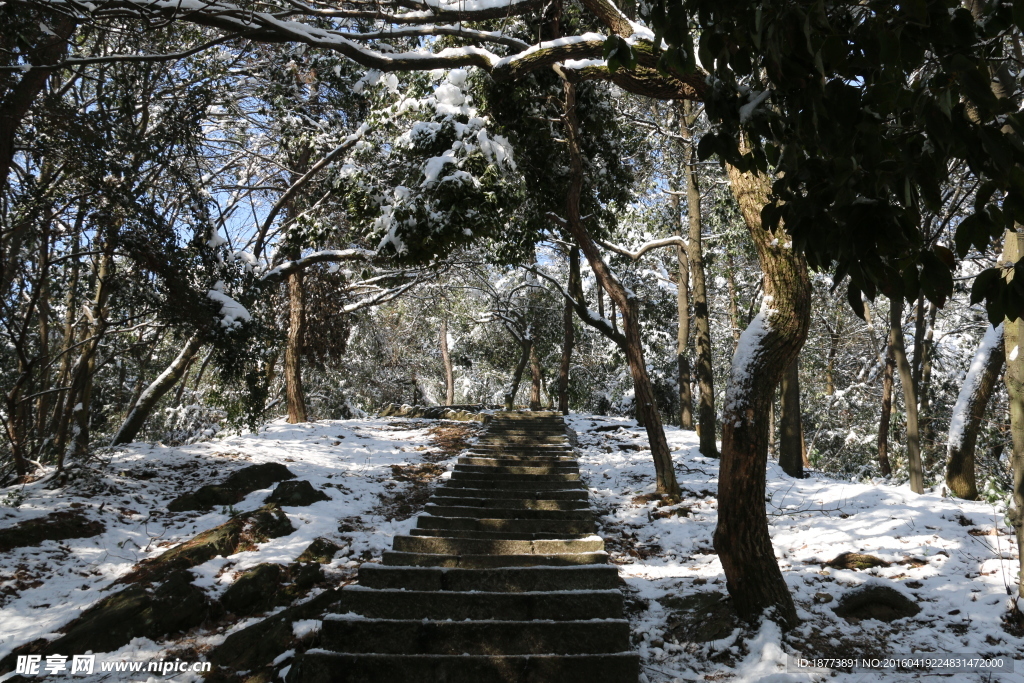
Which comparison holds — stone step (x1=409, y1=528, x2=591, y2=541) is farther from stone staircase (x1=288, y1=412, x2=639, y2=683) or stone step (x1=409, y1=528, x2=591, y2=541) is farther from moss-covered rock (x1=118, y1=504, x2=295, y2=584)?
moss-covered rock (x1=118, y1=504, x2=295, y2=584)

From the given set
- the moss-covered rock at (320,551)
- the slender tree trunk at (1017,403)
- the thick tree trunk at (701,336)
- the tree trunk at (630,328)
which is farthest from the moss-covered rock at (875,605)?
the thick tree trunk at (701,336)

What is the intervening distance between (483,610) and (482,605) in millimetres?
37

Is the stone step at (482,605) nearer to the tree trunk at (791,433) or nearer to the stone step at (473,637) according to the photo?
the stone step at (473,637)

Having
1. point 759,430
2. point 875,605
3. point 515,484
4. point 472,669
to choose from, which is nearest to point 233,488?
point 515,484

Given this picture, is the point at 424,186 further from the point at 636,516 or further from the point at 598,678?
the point at 598,678

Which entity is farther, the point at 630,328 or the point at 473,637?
the point at 630,328

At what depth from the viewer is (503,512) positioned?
6727 millimetres

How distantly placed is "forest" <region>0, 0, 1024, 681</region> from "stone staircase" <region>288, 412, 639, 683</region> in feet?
1.74

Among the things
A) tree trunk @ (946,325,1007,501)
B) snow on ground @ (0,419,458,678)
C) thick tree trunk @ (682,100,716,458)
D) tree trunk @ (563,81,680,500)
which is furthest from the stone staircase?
thick tree trunk @ (682,100,716,458)

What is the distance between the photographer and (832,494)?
7492 millimetres

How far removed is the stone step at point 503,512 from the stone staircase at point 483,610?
1cm

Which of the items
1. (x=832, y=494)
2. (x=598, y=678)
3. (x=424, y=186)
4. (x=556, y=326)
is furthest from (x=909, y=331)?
(x=598, y=678)

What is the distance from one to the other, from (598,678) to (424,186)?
5.70 m

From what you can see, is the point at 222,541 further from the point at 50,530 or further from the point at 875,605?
the point at 875,605
